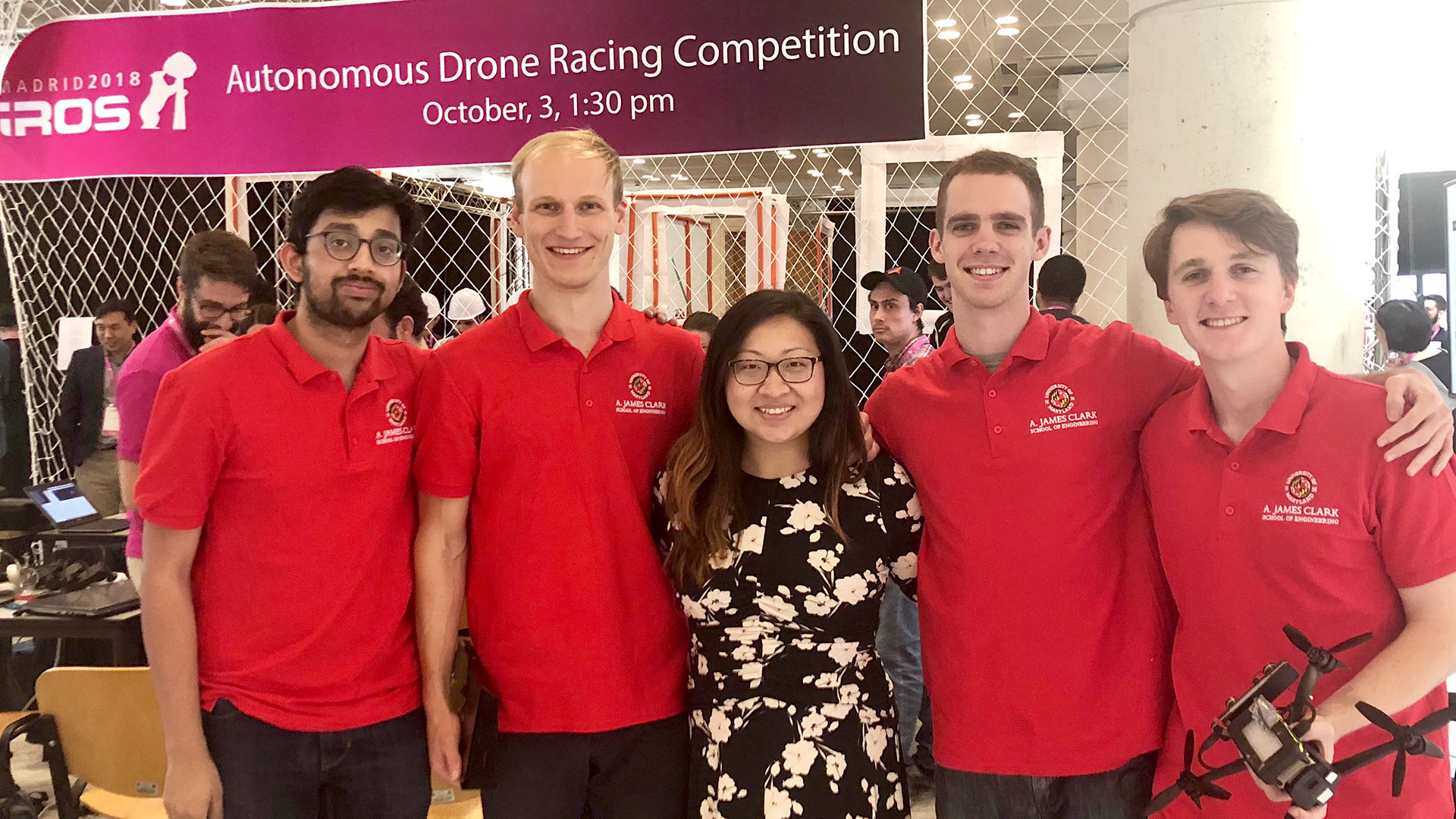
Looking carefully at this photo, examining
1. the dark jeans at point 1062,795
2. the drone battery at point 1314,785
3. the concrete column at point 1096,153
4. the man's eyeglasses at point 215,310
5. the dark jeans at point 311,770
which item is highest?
the concrete column at point 1096,153

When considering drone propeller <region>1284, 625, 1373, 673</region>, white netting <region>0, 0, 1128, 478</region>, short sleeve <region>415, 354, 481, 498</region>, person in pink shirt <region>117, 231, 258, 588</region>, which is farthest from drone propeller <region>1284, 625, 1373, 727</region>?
person in pink shirt <region>117, 231, 258, 588</region>

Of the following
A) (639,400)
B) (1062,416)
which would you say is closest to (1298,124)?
(1062,416)

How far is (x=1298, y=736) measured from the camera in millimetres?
1296

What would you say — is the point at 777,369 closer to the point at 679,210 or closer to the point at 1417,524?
the point at 1417,524

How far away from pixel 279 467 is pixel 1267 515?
1.56m

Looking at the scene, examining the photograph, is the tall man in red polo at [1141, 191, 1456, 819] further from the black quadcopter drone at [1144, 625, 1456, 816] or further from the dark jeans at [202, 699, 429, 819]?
the dark jeans at [202, 699, 429, 819]

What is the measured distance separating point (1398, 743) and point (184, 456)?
180 centimetres

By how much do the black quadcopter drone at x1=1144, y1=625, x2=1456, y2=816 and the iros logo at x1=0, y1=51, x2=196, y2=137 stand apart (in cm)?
349

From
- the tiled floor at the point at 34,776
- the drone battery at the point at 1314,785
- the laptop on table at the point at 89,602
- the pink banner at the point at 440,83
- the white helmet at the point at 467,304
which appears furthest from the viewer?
the white helmet at the point at 467,304

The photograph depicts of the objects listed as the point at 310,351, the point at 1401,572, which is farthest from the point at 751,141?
the point at 1401,572

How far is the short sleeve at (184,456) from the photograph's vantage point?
1707mm

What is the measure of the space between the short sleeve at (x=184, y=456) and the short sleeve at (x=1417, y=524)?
177 cm

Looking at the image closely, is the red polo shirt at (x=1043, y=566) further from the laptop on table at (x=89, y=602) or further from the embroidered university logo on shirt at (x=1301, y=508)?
the laptop on table at (x=89, y=602)

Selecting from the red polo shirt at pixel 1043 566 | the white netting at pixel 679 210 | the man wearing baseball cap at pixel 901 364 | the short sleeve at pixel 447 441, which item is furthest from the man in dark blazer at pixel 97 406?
the red polo shirt at pixel 1043 566
